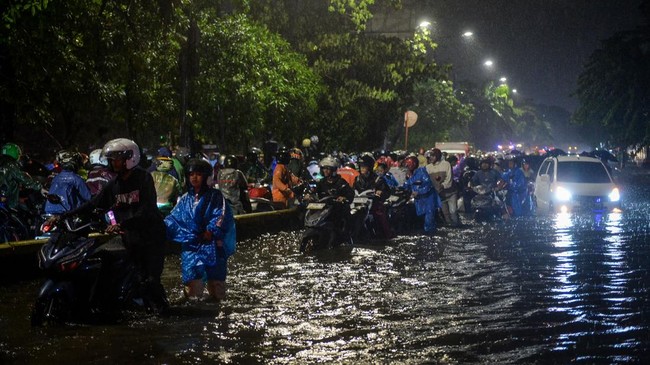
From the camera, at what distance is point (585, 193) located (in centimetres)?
2325

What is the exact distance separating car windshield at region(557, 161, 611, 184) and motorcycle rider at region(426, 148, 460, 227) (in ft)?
11.9

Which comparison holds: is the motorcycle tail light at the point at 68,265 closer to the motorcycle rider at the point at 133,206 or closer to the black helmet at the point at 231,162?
the motorcycle rider at the point at 133,206

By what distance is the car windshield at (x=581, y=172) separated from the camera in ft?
77.9

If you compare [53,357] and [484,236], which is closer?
[53,357]

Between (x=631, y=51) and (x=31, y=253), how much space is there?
3866cm

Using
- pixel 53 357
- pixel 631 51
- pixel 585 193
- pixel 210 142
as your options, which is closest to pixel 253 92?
pixel 210 142

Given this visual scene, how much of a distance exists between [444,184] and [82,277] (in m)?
13.5

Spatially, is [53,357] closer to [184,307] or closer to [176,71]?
[184,307]

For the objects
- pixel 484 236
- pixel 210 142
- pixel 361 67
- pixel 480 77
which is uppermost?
pixel 480 77

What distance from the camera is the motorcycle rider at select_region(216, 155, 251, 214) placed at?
16.8 metres

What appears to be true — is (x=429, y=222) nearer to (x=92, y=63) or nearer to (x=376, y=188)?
(x=376, y=188)

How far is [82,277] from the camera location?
28.6 ft

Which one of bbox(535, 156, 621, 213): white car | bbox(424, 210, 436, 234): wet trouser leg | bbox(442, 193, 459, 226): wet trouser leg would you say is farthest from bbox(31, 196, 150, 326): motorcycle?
bbox(535, 156, 621, 213): white car

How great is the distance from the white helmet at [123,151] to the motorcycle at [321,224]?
6.50m
